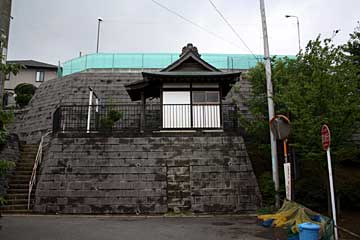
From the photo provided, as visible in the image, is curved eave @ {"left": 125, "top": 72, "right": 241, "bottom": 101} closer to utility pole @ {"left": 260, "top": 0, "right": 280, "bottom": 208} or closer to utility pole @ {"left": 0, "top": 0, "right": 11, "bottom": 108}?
utility pole @ {"left": 260, "top": 0, "right": 280, "bottom": 208}

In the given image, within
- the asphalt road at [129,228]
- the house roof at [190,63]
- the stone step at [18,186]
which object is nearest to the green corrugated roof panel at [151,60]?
the house roof at [190,63]

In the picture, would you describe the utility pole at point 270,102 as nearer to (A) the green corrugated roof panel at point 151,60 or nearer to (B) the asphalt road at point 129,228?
(B) the asphalt road at point 129,228

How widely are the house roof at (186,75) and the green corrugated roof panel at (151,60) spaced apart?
864cm

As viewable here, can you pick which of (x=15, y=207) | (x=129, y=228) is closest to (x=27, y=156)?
(x=15, y=207)

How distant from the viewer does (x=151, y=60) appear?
24250mm

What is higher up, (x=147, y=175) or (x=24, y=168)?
(x=24, y=168)

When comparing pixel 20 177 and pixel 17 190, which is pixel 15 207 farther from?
pixel 20 177

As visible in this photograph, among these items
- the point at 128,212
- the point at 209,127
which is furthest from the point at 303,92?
the point at 128,212

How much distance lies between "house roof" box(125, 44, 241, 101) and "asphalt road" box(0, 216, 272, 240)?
658 centimetres

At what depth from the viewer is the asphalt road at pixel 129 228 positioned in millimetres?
7270

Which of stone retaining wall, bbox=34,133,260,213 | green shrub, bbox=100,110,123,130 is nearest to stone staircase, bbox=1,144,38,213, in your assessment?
stone retaining wall, bbox=34,133,260,213

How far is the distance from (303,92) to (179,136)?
5.93 m

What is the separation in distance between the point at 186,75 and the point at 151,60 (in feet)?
37.5

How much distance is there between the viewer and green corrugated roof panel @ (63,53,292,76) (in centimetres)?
2398
